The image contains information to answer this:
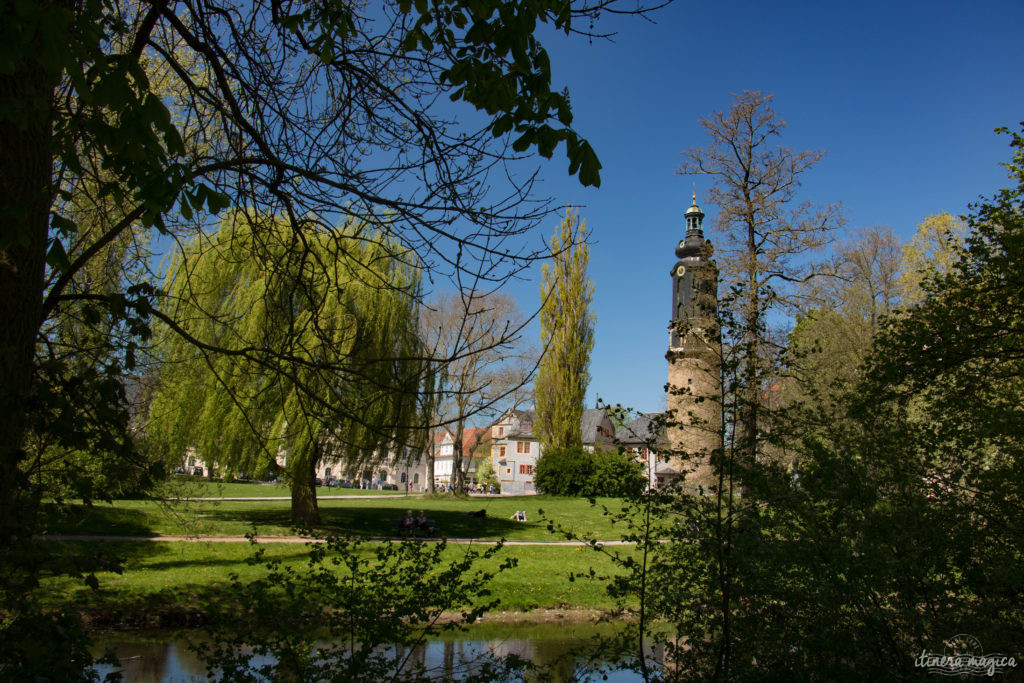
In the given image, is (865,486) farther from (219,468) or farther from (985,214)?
(219,468)

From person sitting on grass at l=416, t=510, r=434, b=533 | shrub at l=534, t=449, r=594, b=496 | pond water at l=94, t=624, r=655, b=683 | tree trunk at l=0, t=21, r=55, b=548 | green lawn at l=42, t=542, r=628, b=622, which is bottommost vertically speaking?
pond water at l=94, t=624, r=655, b=683

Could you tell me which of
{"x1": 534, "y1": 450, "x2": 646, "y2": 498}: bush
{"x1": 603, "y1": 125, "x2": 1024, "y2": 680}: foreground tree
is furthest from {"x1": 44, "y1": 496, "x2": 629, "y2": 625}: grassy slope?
{"x1": 534, "y1": 450, "x2": 646, "y2": 498}: bush

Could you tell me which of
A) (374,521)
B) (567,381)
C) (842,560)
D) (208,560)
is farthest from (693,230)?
(842,560)

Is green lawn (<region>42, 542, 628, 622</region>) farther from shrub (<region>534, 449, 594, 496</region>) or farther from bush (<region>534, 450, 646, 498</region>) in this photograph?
shrub (<region>534, 449, 594, 496</region>)

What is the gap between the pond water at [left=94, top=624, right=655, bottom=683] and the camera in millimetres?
7082

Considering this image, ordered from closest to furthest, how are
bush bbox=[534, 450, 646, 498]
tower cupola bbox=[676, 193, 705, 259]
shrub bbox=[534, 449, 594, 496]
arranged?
bush bbox=[534, 450, 646, 498] → shrub bbox=[534, 449, 594, 496] → tower cupola bbox=[676, 193, 705, 259]

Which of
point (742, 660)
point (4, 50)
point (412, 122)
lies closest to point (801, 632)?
point (742, 660)

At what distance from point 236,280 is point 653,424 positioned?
11438 millimetres

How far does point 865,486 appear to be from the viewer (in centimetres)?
450

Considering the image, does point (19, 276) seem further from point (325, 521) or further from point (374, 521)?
point (374, 521)

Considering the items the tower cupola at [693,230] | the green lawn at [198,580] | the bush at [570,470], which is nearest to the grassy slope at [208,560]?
the green lawn at [198,580]

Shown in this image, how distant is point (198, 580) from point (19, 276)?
8706 millimetres

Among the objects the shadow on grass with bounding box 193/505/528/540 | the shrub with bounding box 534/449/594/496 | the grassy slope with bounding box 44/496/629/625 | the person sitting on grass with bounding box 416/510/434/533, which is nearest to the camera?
the grassy slope with bounding box 44/496/629/625

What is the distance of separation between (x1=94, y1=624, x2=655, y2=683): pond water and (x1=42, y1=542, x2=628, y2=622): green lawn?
71 centimetres
